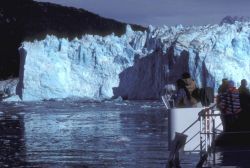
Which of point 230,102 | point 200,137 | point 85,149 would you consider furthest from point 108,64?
point 200,137

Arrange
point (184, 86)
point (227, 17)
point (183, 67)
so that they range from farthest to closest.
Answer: point (227, 17) → point (183, 67) → point (184, 86)

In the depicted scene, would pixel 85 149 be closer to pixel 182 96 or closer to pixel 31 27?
pixel 182 96

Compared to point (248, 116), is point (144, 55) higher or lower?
higher

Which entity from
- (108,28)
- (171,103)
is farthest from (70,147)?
(108,28)

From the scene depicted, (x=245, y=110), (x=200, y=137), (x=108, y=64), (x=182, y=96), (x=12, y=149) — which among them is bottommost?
(x=12, y=149)

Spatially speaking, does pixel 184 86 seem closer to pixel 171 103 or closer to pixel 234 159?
pixel 171 103

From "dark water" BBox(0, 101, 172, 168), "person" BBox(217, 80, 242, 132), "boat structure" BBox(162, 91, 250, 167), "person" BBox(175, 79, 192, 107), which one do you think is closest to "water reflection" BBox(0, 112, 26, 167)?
"dark water" BBox(0, 101, 172, 168)

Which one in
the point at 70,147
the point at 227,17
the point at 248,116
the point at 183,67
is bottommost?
the point at 70,147

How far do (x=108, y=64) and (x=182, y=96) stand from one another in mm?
41270

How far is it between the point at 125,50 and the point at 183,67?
7.75 meters

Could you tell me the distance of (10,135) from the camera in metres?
20.6

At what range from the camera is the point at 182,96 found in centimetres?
835

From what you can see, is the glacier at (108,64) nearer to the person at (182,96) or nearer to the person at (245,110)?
the person at (182,96)

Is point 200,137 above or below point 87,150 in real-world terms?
above
